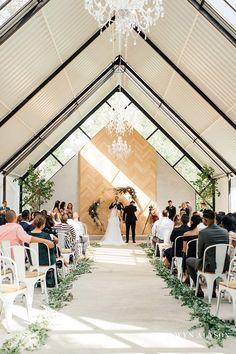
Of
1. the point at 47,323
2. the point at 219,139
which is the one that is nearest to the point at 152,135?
the point at 219,139

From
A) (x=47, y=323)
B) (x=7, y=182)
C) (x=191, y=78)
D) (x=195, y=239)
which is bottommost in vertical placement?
(x=47, y=323)

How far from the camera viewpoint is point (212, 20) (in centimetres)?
886

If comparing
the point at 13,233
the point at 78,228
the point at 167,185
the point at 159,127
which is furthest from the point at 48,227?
the point at 159,127

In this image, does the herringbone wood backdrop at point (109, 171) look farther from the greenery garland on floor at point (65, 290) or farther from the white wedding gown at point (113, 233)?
the greenery garland on floor at point (65, 290)

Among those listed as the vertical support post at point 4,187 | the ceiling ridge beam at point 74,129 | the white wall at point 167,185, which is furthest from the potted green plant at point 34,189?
the white wall at point 167,185

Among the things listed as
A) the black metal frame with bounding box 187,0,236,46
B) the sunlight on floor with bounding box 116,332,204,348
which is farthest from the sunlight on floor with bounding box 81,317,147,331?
the black metal frame with bounding box 187,0,236,46

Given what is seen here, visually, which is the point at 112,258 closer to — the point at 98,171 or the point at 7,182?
the point at 7,182

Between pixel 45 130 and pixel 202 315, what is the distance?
1126cm

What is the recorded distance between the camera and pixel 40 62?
35.5ft

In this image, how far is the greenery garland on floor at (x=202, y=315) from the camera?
14.9 feet

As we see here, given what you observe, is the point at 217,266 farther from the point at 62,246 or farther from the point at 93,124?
the point at 93,124

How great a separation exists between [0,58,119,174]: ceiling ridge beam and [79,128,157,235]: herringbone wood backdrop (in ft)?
11.5

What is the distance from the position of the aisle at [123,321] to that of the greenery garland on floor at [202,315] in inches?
4.0

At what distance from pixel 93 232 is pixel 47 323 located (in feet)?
46.9
